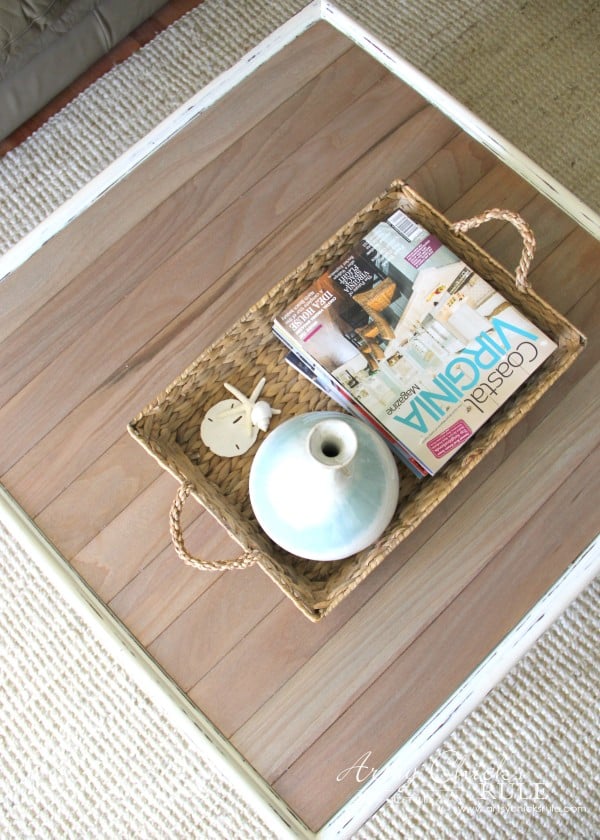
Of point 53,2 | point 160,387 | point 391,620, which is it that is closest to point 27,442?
point 160,387

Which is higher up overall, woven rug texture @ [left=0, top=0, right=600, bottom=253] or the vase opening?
woven rug texture @ [left=0, top=0, right=600, bottom=253]

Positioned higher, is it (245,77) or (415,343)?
(245,77)

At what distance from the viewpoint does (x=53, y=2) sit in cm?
109

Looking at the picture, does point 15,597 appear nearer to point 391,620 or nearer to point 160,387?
point 160,387

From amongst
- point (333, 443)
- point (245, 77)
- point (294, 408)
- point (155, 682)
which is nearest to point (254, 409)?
point (294, 408)

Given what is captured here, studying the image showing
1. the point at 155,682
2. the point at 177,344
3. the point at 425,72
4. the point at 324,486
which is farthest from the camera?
the point at 425,72

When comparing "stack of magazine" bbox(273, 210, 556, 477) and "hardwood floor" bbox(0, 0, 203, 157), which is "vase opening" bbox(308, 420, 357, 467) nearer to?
"stack of magazine" bbox(273, 210, 556, 477)

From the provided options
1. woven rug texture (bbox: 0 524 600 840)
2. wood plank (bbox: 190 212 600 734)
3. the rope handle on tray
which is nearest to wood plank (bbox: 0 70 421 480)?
the rope handle on tray

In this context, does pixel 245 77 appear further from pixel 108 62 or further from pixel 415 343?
pixel 108 62

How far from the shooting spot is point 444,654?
0.78 metres

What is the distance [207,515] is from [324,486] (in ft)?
0.67

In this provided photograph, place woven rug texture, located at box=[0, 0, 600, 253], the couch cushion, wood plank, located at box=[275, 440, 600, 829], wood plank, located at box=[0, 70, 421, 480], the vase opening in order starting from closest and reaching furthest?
the vase opening
wood plank, located at box=[275, 440, 600, 829]
wood plank, located at box=[0, 70, 421, 480]
the couch cushion
woven rug texture, located at box=[0, 0, 600, 253]

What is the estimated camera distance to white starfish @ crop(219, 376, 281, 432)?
821 millimetres

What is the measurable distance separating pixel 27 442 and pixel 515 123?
987 millimetres
